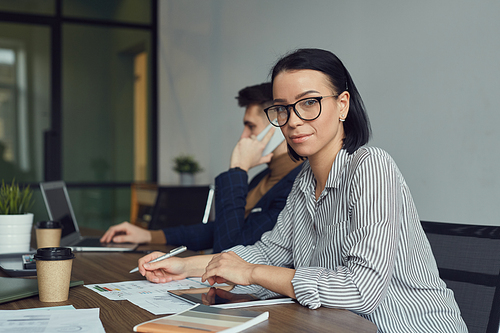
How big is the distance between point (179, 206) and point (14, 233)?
3.60 ft

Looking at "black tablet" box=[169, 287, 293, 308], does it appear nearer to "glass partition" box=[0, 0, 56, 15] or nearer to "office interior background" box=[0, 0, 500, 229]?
"office interior background" box=[0, 0, 500, 229]

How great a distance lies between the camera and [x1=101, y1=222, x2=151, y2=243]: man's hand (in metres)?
1.88

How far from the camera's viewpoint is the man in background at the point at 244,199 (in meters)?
1.79

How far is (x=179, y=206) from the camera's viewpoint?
2.58 meters

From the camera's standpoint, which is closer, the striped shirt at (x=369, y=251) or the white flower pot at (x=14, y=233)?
the striped shirt at (x=369, y=251)

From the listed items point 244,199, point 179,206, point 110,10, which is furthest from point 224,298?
point 110,10

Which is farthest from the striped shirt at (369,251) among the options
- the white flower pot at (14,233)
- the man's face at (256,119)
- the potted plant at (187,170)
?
the potted plant at (187,170)

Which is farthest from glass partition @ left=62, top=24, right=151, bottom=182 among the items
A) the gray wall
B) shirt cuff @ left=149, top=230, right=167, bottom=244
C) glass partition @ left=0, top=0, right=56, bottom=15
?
shirt cuff @ left=149, top=230, right=167, bottom=244

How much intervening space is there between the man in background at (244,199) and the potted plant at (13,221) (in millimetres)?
365

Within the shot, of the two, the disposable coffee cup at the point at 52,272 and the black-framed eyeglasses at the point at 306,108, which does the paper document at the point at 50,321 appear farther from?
the black-framed eyeglasses at the point at 306,108

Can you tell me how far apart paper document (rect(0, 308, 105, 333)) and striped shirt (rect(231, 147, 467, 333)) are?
409 mm

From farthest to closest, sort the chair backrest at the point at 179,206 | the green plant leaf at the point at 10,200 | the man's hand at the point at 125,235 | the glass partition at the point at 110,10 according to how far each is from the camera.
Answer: the glass partition at the point at 110,10 → the chair backrest at the point at 179,206 → the man's hand at the point at 125,235 → the green plant leaf at the point at 10,200

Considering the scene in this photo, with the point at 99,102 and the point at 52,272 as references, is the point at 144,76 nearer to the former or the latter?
the point at 99,102

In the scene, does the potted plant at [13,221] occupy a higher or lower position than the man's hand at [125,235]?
higher
